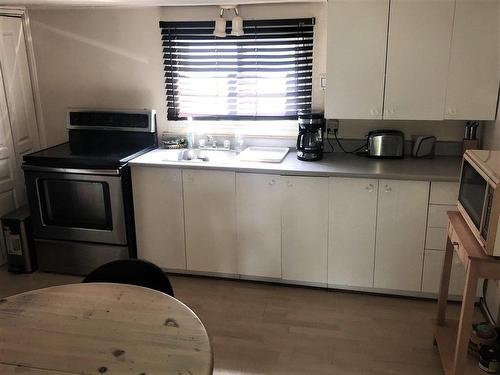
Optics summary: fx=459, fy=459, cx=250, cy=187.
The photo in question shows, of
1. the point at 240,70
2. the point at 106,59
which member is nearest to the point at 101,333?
the point at 240,70

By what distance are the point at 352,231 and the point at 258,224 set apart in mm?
634

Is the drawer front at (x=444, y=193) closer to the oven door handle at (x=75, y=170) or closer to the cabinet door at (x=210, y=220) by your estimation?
the cabinet door at (x=210, y=220)


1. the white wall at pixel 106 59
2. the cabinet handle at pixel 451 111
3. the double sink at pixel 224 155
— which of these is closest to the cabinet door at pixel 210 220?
the double sink at pixel 224 155

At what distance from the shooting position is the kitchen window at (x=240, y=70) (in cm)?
336

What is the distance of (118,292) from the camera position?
6.22 ft

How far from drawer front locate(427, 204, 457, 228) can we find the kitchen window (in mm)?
1182

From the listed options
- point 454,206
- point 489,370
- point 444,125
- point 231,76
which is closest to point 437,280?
point 454,206

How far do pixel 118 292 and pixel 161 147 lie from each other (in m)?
2.00

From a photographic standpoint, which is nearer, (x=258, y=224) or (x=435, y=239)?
(x=435, y=239)

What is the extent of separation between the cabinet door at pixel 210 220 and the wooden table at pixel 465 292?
1.40 m

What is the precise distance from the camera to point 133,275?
207 centimetres

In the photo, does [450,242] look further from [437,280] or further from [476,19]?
[476,19]

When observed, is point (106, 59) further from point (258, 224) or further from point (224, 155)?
point (258, 224)

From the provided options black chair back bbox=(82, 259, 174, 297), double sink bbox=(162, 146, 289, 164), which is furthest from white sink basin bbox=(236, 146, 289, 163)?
black chair back bbox=(82, 259, 174, 297)
